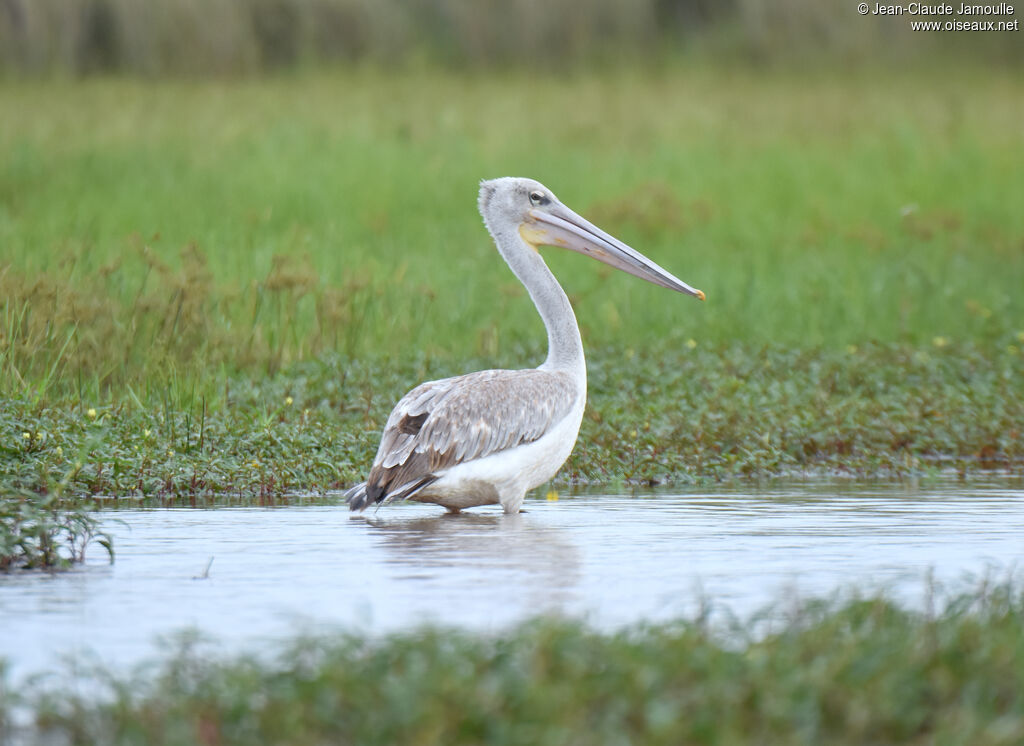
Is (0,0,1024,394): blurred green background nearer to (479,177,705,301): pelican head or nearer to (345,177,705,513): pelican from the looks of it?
(479,177,705,301): pelican head

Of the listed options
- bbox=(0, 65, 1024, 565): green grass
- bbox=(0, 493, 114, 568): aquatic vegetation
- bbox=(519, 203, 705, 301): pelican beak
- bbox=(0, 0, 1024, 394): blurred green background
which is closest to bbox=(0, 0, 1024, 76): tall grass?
bbox=(0, 0, 1024, 394): blurred green background

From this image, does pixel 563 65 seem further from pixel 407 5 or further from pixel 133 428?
pixel 133 428

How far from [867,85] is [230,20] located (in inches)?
374

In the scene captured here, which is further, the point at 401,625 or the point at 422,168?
the point at 422,168

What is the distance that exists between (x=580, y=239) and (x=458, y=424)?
1808 mm

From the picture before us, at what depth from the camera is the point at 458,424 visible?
8.48 meters

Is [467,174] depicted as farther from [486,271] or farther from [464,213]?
[486,271]

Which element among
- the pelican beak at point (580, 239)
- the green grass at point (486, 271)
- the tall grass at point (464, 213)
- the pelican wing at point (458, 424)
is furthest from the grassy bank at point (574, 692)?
the tall grass at point (464, 213)

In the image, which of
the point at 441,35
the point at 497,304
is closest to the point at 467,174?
the point at 497,304

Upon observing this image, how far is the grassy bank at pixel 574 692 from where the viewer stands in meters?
4.30

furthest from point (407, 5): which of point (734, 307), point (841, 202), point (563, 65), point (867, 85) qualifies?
point (734, 307)

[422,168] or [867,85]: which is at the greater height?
[867,85]

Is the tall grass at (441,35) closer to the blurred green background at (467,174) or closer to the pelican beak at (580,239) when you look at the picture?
the blurred green background at (467,174)

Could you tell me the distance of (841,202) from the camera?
19391 mm
